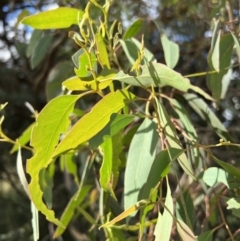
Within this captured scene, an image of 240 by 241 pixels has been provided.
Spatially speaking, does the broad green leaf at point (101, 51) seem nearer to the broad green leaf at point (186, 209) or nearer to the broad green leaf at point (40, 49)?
the broad green leaf at point (186, 209)

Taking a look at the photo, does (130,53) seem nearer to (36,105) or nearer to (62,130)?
(62,130)

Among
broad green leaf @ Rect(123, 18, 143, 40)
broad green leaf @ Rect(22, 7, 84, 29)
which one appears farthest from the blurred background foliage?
broad green leaf @ Rect(22, 7, 84, 29)

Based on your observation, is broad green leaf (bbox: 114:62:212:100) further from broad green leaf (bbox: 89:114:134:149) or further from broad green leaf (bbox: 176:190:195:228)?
broad green leaf (bbox: 176:190:195:228)

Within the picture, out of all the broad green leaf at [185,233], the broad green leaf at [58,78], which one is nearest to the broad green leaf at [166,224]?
the broad green leaf at [185,233]

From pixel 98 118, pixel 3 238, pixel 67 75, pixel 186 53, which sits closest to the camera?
pixel 98 118

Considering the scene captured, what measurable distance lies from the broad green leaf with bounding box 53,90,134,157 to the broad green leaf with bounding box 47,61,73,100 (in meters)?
0.40

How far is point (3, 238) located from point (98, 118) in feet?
3.51

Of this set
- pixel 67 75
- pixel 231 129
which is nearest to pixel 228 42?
pixel 67 75

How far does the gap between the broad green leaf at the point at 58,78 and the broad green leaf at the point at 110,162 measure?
34cm

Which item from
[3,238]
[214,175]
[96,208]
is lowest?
[3,238]

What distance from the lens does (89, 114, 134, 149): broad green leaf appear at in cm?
61

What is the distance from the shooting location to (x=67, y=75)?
Result: 3.39ft

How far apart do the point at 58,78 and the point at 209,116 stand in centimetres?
34

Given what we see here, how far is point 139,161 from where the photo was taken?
0.67 meters
